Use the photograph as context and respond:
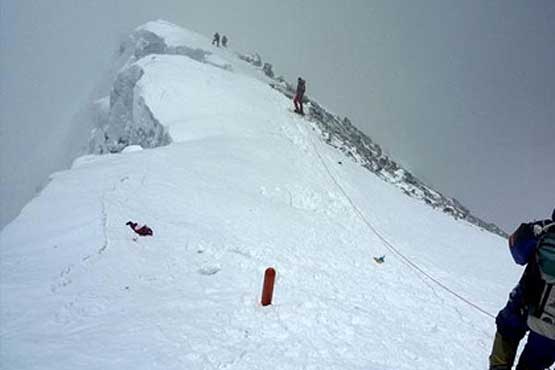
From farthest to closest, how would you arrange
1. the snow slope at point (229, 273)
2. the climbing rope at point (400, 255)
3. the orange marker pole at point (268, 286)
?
1. the climbing rope at point (400, 255)
2. the orange marker pole at point (268, 286)
3. the snow slope at point (229, 273)

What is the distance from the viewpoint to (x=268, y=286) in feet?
21.1

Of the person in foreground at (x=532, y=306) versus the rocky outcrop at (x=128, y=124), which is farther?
the rocky outcrop at (x=128, y=124)

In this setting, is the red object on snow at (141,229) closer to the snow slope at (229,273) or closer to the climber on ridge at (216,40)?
the snow slope at (229,273)

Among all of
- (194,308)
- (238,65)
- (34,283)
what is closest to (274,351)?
(194,308)

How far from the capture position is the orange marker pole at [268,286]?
634cm

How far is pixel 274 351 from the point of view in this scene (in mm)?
5473

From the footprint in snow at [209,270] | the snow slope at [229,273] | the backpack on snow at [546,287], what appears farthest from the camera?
the footprint in snow at [209,270]

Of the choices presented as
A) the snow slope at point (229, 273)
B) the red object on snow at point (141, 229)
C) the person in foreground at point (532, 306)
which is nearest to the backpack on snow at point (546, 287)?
the person in foreground at point (532, 306)

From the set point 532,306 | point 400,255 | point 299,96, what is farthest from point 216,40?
point 532,306

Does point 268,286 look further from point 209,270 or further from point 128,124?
point 128,124

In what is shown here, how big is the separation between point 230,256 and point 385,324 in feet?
10.5

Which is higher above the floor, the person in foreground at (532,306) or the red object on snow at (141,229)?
the person in foreground at (532,306)

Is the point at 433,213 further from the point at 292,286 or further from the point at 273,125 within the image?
the point at 292,286

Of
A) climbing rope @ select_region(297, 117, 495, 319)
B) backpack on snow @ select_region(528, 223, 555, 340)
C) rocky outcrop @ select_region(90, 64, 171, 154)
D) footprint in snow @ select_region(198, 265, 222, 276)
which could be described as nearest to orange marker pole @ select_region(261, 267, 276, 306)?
footprint in snow @ select_region(198, 265, 222, 276)
